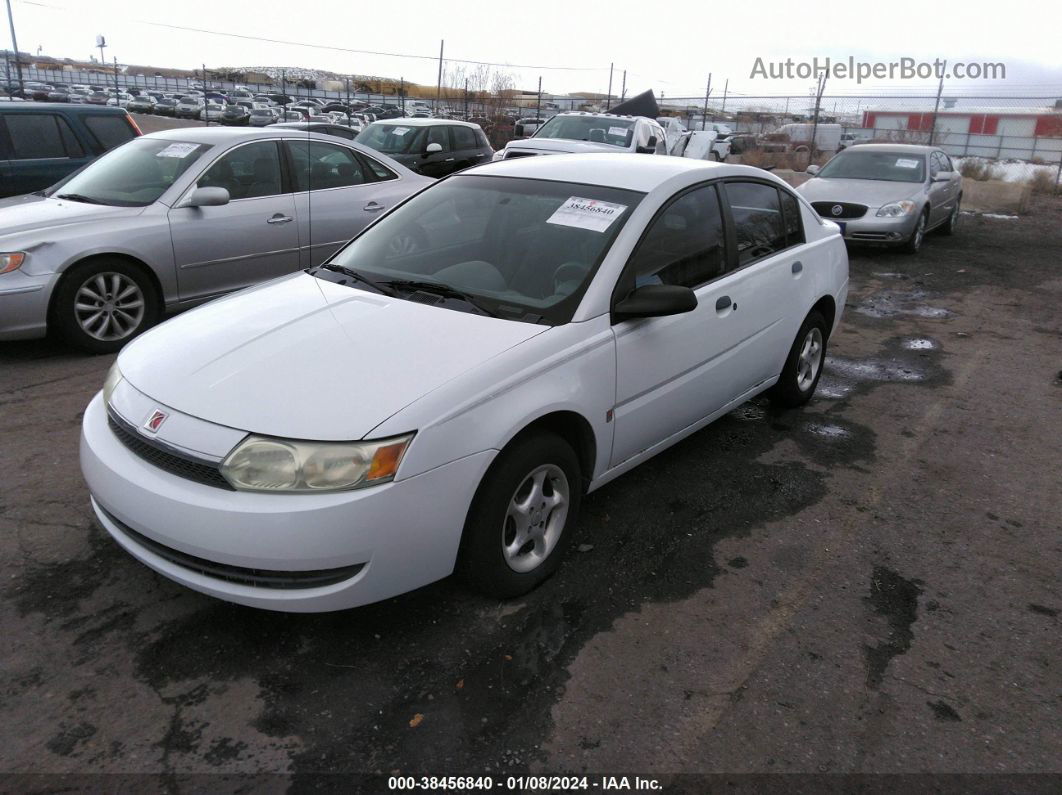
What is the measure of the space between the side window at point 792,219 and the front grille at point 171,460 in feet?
11.6

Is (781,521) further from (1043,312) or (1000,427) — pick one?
(1043,312)

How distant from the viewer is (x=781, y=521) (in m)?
3.88

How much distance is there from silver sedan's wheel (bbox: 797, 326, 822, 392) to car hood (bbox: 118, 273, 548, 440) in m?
2.62

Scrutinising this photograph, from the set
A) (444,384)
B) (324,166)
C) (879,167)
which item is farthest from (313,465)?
(879,167)

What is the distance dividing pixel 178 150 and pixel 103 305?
1.48m

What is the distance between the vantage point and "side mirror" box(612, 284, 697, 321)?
3.28 metres

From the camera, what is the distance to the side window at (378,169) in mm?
7441

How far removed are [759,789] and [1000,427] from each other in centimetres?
385

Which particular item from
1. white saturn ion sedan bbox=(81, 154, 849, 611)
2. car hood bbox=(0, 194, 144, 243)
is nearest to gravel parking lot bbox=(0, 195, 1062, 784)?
white saturn ion sedan bbox=(81, 154, 849, 611)

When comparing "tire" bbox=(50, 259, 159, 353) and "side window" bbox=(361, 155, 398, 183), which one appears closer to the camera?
"tire" bbox=(50, 259, 159, 353)

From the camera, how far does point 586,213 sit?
11.9 ft

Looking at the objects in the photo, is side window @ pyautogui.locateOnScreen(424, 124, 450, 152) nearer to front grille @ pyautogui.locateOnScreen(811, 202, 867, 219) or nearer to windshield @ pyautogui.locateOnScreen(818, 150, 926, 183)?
front grille @ pyautogui.locateOnScreen(811, 202, 867, 219)

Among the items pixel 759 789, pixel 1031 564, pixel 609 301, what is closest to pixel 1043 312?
pixel 1031 564

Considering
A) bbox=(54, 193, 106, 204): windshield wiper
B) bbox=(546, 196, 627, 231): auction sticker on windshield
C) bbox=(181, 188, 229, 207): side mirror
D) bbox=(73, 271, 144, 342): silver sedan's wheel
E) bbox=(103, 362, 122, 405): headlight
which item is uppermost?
bbox=(546, 196, 627, 231): auction sticker on windshield
